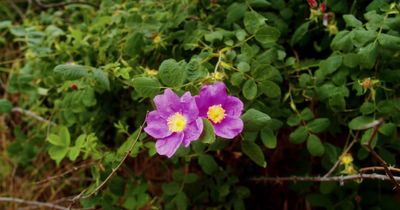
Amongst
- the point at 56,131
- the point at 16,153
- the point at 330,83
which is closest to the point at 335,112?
the point at 330,83

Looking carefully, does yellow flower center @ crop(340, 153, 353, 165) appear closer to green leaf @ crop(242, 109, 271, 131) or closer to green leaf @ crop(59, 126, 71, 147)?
green leaf @ crop(242, 109, 271, 131)

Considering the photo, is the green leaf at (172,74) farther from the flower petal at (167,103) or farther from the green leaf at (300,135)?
the green leaf at (300,135)

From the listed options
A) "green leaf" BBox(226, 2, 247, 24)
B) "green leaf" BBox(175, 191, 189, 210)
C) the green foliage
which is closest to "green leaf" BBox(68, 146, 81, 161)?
the green foliage

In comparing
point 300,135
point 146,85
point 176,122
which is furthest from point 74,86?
point 300,135

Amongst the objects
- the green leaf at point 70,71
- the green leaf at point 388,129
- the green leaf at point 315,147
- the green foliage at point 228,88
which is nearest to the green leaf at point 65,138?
the green foliage at point 228,88

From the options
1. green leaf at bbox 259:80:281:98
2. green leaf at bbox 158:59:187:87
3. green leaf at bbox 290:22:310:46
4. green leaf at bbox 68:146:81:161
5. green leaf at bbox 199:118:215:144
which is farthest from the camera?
green leaf at bbox 290:22:310:46

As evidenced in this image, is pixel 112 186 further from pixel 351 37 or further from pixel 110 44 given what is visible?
pixel 351 37

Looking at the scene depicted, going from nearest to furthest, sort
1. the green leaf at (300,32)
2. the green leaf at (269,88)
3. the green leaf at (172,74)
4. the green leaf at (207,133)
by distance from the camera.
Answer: the green leaf at (207,133), the green leaf at (172,74), the green leaf at (269,88), the green leaf at (300,32)

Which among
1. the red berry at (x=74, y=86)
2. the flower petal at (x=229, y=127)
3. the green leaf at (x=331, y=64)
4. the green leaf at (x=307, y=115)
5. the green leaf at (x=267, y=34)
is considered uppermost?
the green leaf at (x=267, y=34)
